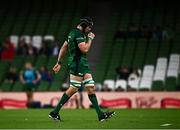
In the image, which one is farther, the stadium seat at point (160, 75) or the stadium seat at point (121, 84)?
the stadium seat at point (160, 75)

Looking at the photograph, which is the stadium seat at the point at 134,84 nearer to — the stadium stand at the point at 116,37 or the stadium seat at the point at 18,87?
the stadium stand at the point at 116,37

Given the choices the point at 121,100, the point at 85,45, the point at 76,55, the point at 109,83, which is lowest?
the point at 76,55

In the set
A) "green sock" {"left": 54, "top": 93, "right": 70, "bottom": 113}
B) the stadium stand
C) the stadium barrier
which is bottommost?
"green sock" {"left": 54, "top": 93, "right": 70, "bottom": 113}

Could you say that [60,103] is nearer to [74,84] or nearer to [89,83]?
[74,84]

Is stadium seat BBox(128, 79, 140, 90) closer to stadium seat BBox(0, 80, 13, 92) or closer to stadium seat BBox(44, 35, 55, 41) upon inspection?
stadium seat BBox(0, 80, 13, 92)

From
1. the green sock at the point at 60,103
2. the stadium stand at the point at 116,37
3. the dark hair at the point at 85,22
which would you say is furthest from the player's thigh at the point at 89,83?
the stadium stand at the point at 116,37

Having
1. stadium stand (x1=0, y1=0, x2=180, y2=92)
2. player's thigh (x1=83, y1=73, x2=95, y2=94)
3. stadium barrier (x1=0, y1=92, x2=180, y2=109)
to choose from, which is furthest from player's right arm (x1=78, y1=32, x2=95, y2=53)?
stadium stand (x1=0, y1=0, x2=180, y2=92)

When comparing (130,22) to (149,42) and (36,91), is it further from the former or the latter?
(36,91)

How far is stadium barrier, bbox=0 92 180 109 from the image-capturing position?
29.2 meters

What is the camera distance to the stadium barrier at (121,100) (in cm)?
2916

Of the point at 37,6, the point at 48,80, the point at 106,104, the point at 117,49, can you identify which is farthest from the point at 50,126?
the point at 37,6

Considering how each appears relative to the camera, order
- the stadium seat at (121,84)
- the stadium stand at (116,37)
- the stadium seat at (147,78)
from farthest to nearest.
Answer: the stadium stand at (116,37) → the stadium seat at (147,78) → the stadium seat at (121,84)

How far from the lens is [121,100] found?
29.7 meters

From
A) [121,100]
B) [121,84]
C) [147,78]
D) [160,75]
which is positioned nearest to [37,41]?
[121,84]
